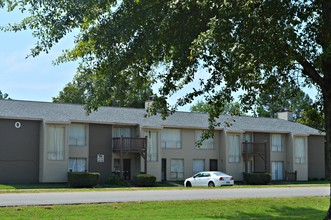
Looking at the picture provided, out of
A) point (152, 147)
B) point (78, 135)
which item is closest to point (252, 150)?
point (152, 147)

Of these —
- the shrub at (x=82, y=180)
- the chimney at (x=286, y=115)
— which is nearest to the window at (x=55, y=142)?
the shrub at (x=82, y=180)

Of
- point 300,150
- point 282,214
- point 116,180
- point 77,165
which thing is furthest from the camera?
point 300,150

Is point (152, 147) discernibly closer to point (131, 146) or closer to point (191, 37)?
point (131, 146)

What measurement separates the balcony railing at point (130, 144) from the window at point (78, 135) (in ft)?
8.53

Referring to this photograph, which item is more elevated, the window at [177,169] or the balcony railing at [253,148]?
the balcony railing at [253,148]

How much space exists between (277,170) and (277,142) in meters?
2.78

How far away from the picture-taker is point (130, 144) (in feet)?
145

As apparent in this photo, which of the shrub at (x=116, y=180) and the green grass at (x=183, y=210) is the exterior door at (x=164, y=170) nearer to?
the shrub at (x=116, y=180)

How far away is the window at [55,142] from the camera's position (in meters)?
41.3

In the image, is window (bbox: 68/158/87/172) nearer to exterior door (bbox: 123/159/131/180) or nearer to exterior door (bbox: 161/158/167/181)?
exterior door (bbox: 123/159/131/180)

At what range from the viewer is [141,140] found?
44500 mm

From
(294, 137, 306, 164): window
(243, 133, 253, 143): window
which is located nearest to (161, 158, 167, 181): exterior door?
(243, 133, 253, 143): window

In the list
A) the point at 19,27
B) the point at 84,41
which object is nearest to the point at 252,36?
the point at 84,41

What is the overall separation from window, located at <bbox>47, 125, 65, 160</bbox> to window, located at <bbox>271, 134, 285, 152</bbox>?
2256 cm
